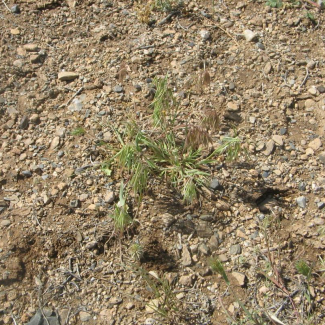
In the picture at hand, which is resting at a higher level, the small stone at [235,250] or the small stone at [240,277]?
the small stone at [235,250]

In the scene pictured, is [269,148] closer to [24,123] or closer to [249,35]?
[249,35]

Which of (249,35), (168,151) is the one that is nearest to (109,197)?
(168,151)

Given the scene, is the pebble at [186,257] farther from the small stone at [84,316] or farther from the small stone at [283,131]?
the small stone at [283,131]

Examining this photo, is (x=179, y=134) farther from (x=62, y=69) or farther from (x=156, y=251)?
(x=62, y=69)

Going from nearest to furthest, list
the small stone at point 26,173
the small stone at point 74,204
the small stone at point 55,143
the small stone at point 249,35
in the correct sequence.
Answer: the small stone at point 74,204 < the small stone at point 26,173 < the small stone at point 55,143 < the small stone at point 249,35

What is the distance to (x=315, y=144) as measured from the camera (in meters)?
3.06

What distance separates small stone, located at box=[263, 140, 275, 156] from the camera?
302cm

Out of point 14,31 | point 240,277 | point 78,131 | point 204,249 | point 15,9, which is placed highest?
point 15,9

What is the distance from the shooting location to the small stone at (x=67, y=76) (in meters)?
3.31

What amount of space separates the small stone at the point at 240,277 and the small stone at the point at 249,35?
1.79 m

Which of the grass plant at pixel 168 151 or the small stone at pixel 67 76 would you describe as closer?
the grass plant at pixel 168 151

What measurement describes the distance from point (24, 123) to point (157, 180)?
3.27 feet

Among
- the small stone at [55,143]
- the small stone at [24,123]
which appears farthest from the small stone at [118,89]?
the small stone at [24,123]

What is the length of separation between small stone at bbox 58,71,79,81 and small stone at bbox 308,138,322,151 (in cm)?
170
